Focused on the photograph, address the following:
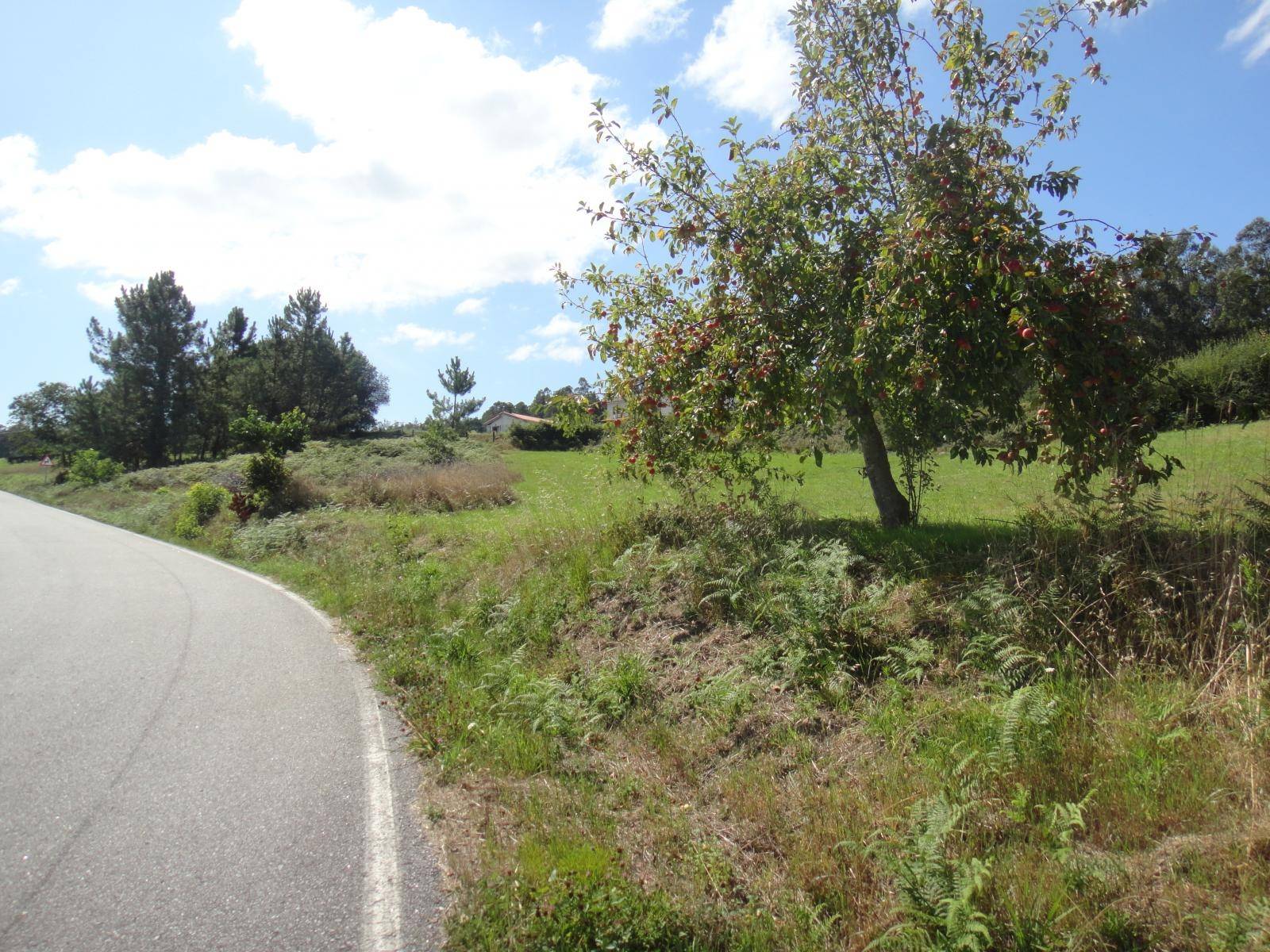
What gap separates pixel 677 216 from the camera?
9.55 meters

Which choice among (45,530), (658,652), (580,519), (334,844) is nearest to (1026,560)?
(658,652)

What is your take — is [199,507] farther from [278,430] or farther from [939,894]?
[939,894]

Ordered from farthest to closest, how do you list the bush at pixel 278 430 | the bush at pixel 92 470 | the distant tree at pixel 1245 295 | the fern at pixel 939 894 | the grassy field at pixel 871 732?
the bush at pixel 92 470, the bush at pixel 278 430, the distant tree at pixel 1245 295, the grassy field at pixel 871 732, the fern at pixel 939 894

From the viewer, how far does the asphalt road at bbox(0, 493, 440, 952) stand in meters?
3.72

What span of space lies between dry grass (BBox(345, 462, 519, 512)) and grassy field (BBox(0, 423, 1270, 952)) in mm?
13823

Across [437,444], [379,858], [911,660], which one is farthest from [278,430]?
[911,660]

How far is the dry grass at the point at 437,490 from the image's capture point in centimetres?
2369

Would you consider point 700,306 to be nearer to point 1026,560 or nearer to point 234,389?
point 1026,560

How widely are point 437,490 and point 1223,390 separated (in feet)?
69.4

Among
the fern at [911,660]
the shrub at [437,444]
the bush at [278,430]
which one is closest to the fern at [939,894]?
the fern at [911,660]

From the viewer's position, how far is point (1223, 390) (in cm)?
691

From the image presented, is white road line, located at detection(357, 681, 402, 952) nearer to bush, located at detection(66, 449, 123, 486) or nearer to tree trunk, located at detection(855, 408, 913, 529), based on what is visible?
tree trunk, located at detection(855, 408, 913, 529)

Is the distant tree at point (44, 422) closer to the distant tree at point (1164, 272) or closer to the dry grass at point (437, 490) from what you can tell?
the dry grass at point (437, 490)

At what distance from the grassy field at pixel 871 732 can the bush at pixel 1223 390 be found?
0.60 m
